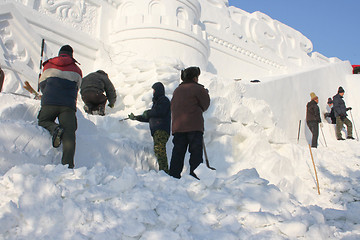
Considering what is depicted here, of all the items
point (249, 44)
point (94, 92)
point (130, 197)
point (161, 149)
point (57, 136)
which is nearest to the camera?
point (130, 197)

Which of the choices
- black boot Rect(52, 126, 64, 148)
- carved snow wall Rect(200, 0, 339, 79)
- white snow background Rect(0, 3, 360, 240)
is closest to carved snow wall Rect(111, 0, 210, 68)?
carved snow wall Rect(200, 0, 339, 79)

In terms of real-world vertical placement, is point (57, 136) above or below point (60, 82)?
below

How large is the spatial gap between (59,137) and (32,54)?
3981 mm

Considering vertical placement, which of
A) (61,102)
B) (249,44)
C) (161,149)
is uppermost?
(249,44)

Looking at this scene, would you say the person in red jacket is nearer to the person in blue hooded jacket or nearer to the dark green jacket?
the person in blue hooded jacket

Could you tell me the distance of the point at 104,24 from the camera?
27.0 ft

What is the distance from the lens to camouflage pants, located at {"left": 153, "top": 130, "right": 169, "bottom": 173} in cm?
359

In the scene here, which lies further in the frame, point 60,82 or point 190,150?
point 190,150

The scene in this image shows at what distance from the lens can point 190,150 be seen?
10.9 feet

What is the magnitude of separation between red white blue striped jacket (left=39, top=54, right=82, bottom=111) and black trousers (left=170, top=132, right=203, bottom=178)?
1077mm

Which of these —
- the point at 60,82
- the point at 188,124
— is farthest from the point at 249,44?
the point at 60,82

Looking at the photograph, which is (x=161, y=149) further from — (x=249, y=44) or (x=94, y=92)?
(x=249, y=44)

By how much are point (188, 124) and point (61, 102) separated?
120 centimetres

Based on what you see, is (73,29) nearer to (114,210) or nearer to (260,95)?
(260,95)
